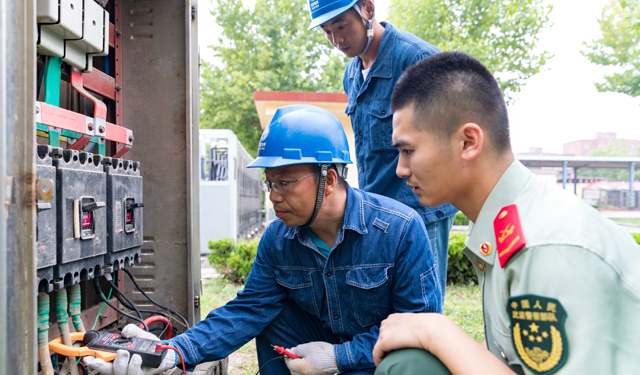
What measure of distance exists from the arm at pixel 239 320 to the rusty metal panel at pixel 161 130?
713 mm

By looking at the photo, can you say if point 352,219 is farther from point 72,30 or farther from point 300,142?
point 72,30

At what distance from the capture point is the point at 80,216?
1801 mm

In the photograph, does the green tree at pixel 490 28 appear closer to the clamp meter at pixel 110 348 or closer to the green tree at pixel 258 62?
the green tree at pixel 258 62

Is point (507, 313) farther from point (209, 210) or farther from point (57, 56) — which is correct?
point (209, 210)

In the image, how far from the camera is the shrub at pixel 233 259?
5945 millimetres

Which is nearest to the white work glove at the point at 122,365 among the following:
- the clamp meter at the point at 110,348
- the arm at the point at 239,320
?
the clamp meter at the point at 110,348

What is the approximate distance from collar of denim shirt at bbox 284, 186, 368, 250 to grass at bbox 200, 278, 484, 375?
1.54m

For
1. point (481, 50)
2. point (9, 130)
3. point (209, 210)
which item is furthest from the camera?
point (481, 50)

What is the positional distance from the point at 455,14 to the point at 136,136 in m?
13.4

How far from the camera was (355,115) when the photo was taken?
105 inches

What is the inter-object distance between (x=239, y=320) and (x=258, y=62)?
1431 cm

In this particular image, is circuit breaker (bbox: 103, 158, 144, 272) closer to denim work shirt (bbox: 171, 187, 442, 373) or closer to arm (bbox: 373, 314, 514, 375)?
denim work shirt (bbox: 171, 187, 442, 373)

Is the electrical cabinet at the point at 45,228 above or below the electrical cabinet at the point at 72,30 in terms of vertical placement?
below

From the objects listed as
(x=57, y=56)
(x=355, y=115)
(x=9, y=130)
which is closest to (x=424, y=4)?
(x=355, y=115)
